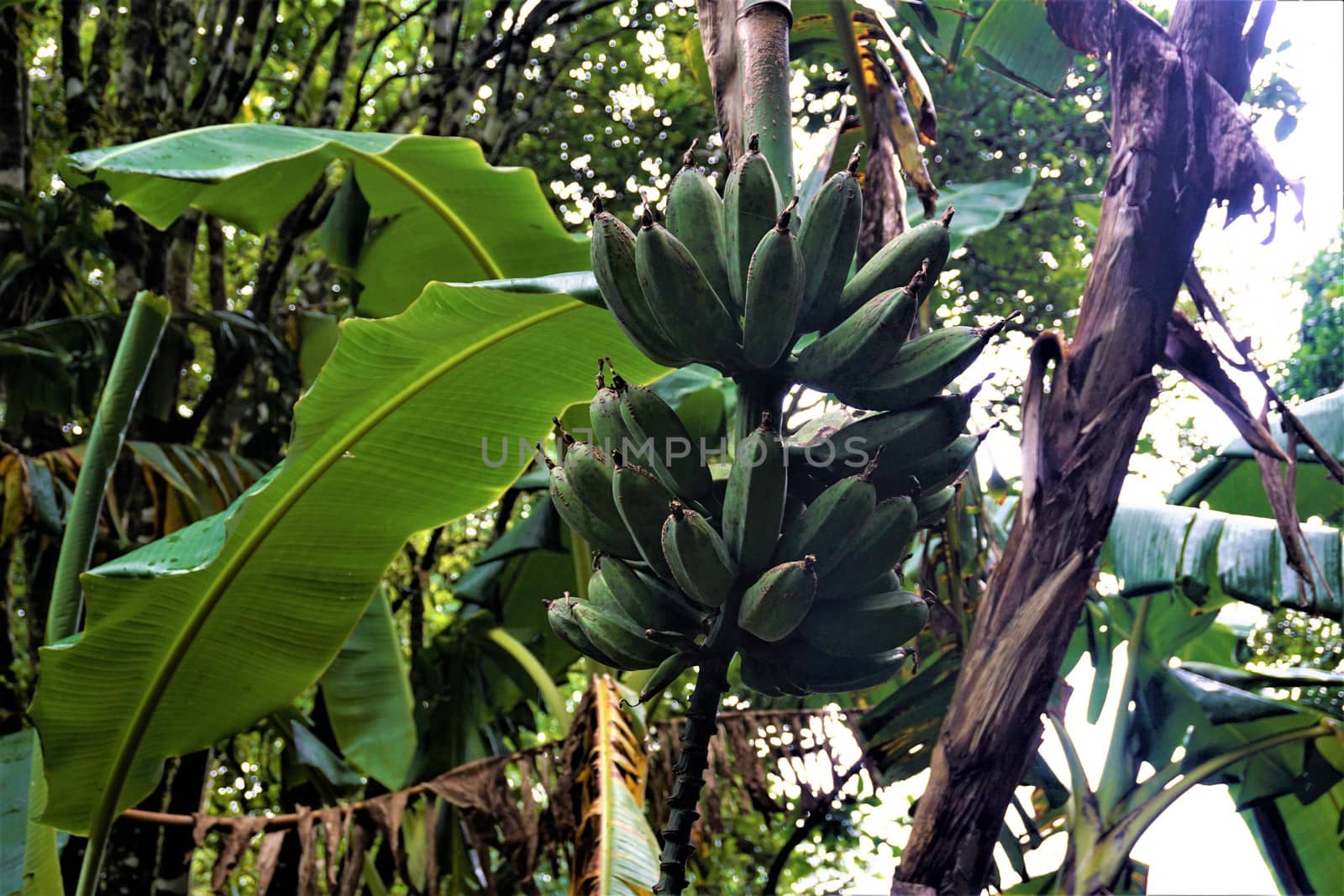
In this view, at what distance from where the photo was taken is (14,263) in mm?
3398

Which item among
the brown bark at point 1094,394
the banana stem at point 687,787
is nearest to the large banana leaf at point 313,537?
the brown bark at point 1094,394

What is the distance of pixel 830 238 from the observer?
85cm

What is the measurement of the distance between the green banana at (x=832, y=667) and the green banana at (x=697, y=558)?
0.09 metres

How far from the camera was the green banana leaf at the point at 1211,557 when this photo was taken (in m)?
1.89

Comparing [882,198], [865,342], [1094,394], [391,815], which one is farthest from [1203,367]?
[391,815]

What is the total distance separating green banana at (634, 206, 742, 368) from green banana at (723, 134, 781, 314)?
4 cm

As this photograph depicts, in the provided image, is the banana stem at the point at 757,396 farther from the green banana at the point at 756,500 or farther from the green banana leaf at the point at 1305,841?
the green banana leaf at the point at 1305,841

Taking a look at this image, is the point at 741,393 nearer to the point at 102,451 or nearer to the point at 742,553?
the point at 742,553

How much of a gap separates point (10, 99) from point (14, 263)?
2.38 feet

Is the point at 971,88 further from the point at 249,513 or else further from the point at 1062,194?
the point at 249,513

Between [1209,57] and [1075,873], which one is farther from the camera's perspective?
[1075,873]

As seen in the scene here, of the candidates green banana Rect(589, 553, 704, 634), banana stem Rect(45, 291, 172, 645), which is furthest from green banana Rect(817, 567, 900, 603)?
banana stem Rect(45, 291, 172, 645)

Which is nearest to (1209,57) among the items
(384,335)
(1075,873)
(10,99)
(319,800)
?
(384,335)

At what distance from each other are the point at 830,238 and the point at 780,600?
12.9 inches
